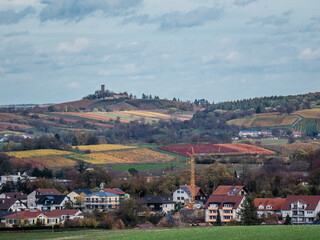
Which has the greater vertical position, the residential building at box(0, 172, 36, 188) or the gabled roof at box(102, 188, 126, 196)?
the residential building at box(0, 172, 36, 188)

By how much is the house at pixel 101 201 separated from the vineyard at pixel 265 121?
8844 centimetres

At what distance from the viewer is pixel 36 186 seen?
8600cm

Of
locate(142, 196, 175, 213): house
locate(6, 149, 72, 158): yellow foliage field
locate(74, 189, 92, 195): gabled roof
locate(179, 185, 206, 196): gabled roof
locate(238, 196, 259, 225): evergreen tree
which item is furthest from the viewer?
locate(6, 149, 72, 158): yellow foliage field

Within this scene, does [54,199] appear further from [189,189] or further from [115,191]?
[189,189]

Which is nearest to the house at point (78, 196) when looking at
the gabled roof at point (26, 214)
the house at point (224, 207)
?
the gabled roof at point (26, 214)

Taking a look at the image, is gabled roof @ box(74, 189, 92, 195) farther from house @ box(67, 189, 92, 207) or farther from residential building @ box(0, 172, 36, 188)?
residential building @ box(0, 172, 36, 188)

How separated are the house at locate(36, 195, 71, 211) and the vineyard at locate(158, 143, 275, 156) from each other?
4119 centimetres

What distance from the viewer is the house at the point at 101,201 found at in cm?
7709

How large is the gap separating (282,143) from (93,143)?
33.5 meters

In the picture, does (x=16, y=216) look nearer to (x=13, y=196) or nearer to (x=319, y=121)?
(x=13, y=196)

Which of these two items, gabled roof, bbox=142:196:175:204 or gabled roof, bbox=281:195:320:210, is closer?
gabled roof, bbox=281:195:320:210

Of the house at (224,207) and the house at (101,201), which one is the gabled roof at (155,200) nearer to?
the house at (101,201)

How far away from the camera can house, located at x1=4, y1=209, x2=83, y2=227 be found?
65.9 meters

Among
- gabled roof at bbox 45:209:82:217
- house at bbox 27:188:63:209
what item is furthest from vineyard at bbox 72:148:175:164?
gabled roof at bbox 45:209:82:217
